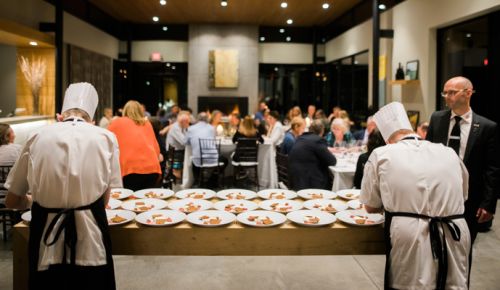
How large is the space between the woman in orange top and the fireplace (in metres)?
9.40

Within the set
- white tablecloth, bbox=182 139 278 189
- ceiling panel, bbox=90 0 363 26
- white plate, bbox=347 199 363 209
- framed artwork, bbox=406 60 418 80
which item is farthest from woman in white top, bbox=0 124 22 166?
ceiling panel, bbox=90 0 363 26

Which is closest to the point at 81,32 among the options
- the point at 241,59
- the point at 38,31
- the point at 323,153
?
the point at 38,31

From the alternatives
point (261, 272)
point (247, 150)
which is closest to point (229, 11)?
point (247, 150)

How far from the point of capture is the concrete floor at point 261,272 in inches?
151

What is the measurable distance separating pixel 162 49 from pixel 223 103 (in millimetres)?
2581

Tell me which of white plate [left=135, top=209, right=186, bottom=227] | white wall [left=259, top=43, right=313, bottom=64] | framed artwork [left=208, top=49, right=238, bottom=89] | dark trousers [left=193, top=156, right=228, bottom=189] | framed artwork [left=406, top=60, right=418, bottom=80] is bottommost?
dark trousers [left=193, top=156, right=228, bottom=189]

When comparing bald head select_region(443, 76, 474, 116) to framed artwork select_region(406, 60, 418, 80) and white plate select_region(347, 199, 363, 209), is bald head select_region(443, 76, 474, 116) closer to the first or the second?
white plate select_region(347, 199, 363, 209)

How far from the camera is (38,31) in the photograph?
27.9 ft

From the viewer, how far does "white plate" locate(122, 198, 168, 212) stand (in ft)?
9.68

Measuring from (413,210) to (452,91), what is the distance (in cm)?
135

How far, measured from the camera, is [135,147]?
4.45m

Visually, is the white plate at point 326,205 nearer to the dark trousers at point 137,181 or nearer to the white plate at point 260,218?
the white plate at point 260,218

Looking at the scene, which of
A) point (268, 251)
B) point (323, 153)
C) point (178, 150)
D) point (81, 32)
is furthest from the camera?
point (81, 32)

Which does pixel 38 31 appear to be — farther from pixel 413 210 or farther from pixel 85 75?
pixel 413 210
